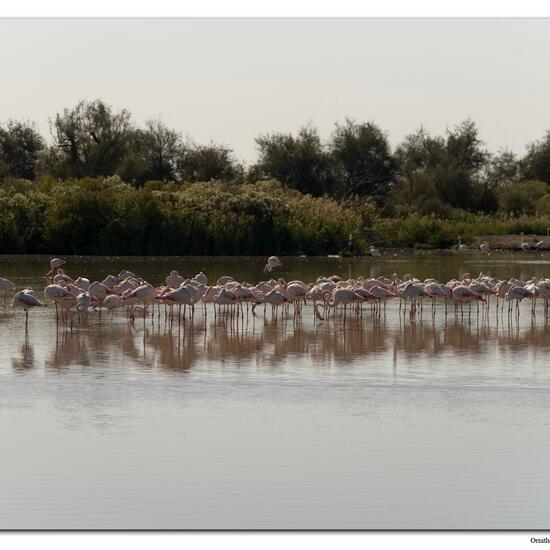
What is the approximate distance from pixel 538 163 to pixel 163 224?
38.2m

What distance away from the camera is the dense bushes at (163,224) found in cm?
4000

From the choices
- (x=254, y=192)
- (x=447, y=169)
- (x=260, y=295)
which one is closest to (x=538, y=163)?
(x=447, y=169)

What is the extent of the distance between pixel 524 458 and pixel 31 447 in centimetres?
355

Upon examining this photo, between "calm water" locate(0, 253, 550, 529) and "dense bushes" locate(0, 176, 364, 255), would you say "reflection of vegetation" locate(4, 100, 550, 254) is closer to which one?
"dense bushes" locate(0, 176, 364, 255)

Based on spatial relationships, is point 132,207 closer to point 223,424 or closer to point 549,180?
point 223,424

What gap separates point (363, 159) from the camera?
67.1m

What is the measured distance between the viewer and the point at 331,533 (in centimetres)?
759

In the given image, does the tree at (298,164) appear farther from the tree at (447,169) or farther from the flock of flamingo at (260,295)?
the flock of flamingo at (260,295)

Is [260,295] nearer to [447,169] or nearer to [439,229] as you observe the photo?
[439,229]

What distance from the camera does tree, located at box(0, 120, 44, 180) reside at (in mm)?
70875

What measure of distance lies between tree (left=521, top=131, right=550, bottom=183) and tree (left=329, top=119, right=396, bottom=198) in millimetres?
9907

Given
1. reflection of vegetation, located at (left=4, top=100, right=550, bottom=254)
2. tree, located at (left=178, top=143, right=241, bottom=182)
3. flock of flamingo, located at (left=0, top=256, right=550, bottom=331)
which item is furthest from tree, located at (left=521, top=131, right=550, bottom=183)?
flock of flamingo, located at (left=0, top=256, right=550, bottom=331)

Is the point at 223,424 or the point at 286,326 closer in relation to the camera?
the point at 223,424

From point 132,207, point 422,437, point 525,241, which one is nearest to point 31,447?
point 422,437
